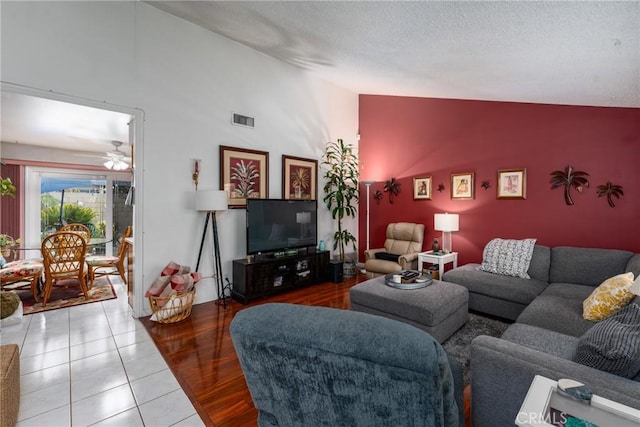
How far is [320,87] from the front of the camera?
16.1ft

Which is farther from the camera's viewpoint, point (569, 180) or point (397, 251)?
point (397, 251)

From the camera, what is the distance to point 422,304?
7.89 ft

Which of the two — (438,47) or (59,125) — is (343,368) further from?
(59,125)

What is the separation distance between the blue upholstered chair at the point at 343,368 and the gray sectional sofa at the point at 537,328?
71 cm

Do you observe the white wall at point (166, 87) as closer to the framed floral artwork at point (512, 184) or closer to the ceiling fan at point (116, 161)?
the ceiling fan at point (116, 161)

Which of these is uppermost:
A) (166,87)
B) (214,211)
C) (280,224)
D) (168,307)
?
(166,87)

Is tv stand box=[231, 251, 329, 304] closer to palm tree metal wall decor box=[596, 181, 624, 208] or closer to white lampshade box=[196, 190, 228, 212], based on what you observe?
white lampshade box=[196, 190, 228, 212]

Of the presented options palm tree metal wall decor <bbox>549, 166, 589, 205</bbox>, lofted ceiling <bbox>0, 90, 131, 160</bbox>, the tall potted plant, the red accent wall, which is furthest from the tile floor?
palm tree metal wall decor <bbox>549, 166, 589, 205</bbox>

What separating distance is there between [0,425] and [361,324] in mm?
1963

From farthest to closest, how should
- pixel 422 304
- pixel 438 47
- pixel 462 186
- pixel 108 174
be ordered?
pixel 108 174
pixel 462 186
pixel 438 47
pixel 422 304

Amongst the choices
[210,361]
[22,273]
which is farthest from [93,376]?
[22,273]

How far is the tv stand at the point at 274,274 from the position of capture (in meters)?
3.59

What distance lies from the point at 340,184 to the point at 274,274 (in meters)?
1.95

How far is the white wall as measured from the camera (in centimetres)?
258
